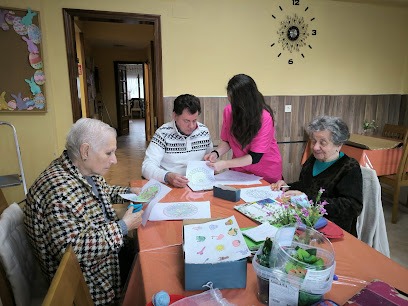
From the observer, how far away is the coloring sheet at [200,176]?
1.79m

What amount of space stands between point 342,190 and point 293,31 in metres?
2.78

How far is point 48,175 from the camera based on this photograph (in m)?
1.16

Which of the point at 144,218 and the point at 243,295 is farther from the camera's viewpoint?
the point at 144,218

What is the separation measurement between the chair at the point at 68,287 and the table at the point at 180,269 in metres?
0.19

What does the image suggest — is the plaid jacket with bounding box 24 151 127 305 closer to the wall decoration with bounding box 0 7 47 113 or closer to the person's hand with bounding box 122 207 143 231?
the person's hand with bounding box 122 207 143 231

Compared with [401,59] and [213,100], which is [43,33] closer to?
[213,100]

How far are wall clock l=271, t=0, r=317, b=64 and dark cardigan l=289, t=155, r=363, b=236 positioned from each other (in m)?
2.48

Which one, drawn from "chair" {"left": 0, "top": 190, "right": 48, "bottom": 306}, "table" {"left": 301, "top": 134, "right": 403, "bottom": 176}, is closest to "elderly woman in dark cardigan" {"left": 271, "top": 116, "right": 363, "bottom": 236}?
"chair" {"left": 0, "top": 190, "right": 48, "bottom": 306}

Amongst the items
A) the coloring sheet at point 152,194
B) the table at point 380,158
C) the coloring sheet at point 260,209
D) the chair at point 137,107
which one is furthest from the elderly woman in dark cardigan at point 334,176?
the chair at point 137,107

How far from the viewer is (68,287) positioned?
0.77m

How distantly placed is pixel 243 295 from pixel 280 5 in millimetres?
3580

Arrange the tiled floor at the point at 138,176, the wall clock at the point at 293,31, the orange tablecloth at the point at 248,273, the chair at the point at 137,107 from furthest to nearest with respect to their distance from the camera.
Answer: the chair at the point at 137,107 < the wall clock at the point at 293,31 < the tiled floor at the point at 138,176 < the orange tablecloth at the point at 248,273

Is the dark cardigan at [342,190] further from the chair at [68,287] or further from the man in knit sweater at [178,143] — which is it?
the chair at [68,287]

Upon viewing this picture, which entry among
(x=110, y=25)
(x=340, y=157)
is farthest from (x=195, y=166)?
(x=110, y=25)
